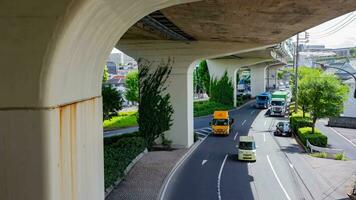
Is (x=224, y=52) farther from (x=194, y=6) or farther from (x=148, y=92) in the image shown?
(x=194, y=6)

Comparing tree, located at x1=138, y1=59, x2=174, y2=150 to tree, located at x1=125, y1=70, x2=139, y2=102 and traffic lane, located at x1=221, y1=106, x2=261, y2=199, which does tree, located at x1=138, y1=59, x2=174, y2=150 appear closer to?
traffic lane, located at x1=221, y1=106, x2=261, y2=199

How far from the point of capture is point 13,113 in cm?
602

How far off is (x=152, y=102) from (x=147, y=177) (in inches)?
309

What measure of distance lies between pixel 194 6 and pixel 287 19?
4.73 meters

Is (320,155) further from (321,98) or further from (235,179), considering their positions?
(235,179)

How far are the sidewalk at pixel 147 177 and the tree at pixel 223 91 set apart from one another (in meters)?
30.9

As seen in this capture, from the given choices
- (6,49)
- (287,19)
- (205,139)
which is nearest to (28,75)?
(6,49)

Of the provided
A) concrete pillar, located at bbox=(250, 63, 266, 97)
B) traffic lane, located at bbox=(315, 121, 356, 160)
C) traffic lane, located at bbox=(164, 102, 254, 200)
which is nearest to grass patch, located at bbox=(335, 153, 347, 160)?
traffic lane, located at bbox=(315, 121, 356, 160)

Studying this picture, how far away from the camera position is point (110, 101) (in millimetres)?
29719

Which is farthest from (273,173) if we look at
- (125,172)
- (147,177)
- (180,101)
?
(180,101)

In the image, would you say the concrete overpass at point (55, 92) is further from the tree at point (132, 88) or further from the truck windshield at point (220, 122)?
the tree at point (132, 88)

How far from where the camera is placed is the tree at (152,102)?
1030 inches

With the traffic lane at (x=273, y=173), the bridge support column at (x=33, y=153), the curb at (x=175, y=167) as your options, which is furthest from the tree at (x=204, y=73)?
the bridge support column at (x=33, y=153)

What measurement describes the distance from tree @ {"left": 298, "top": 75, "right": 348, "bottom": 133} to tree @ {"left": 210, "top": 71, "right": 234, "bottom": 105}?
23.2 metres
